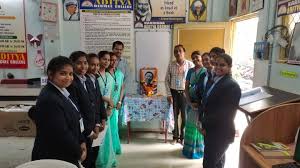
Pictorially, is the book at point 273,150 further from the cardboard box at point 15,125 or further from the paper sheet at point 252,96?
the cardboard box at point 15,125

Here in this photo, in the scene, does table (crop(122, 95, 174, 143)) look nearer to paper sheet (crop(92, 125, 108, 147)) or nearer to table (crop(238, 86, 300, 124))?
paper sheet (crop(92, 125, 108, 147))

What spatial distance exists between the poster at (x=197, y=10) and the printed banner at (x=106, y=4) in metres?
0.95

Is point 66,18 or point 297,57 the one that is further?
point 66,18

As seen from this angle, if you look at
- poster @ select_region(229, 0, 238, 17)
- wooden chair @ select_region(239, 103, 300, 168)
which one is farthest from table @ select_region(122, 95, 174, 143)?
wooden chair @ select_region(239, 103, 300, 168)

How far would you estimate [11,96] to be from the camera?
360cm

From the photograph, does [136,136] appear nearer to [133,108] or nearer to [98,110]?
[133,108]

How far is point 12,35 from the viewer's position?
3.77 metres

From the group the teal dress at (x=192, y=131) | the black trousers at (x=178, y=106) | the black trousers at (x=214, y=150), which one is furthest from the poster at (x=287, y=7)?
the black trousers at (x=178, y=106)

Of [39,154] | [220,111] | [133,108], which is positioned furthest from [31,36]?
[220,111]

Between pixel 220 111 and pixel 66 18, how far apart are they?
2915mm

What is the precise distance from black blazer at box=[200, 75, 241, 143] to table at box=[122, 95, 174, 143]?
130 cm

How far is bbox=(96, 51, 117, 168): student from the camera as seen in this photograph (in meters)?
2.60

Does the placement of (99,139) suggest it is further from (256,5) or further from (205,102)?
(256,5)

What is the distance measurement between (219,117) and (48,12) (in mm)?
3039
